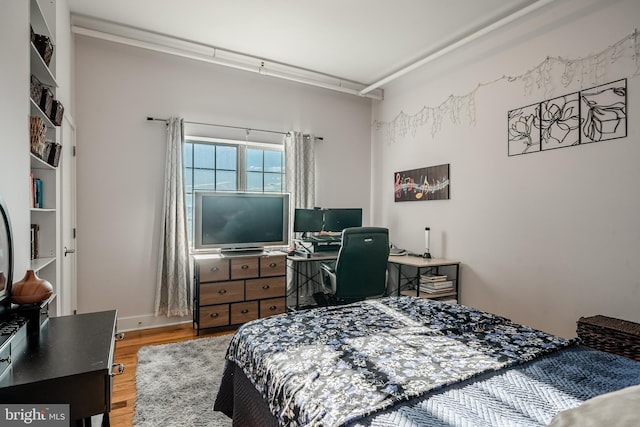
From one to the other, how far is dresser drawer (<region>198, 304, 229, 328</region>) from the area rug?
0.17 m

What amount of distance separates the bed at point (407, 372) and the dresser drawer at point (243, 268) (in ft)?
5.74

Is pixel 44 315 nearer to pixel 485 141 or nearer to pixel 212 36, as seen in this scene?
pixel 212 36

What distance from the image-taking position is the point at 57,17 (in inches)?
91.4

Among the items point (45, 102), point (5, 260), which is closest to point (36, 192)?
point (45, 102)

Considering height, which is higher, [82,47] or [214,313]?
[82,47]

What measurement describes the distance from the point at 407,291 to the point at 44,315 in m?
3.16

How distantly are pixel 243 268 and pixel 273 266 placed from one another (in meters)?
0.32

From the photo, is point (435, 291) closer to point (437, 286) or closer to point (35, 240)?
point (437, 286)

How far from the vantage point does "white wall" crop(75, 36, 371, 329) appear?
3240mm

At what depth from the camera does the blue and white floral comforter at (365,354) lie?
3.43ft

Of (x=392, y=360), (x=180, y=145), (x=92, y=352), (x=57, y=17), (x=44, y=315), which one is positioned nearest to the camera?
(x=92, y=352)

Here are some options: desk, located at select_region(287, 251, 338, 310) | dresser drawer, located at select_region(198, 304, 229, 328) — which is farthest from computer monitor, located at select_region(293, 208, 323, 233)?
dresser drawer, located at select_region(198, 304, 229, 328)

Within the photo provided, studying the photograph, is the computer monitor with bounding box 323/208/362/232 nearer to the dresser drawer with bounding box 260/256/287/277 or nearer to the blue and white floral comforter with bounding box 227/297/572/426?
the dresser drawer with bounding box 260/256/287/277

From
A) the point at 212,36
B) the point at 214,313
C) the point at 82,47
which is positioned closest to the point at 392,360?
the point at 214,313
